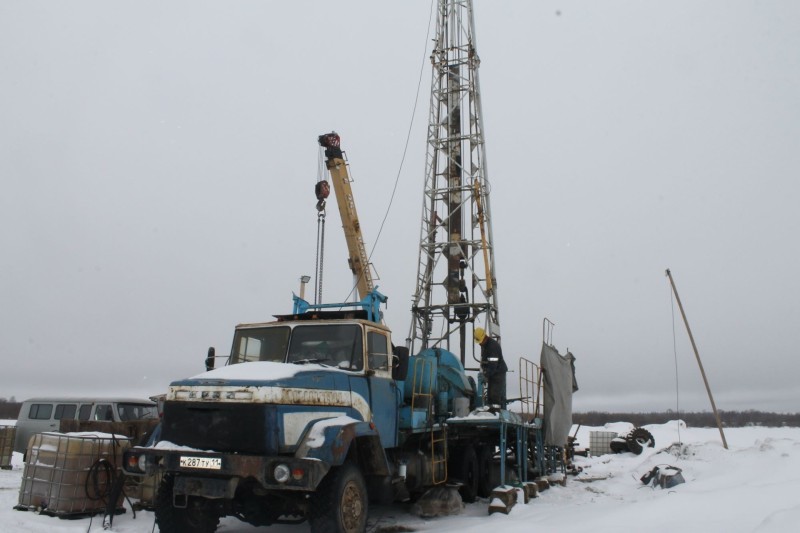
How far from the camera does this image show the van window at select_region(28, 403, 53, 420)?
16.1m

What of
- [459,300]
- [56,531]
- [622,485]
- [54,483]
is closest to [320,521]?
[56,531]

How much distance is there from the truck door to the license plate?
7.85 ft

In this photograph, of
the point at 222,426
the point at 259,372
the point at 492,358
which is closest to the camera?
the point at 222,426

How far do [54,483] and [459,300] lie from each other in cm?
1215

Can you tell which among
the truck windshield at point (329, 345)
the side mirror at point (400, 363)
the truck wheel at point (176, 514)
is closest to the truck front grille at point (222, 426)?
the truck wheel at point (176, 514)

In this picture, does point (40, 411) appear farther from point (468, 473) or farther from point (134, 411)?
point (468, 473)

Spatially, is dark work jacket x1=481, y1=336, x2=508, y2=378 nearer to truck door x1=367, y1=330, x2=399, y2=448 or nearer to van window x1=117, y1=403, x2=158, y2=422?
truck door x1=367, y1=330, x2=399, y2=448

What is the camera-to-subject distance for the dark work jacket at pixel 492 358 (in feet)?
40.3

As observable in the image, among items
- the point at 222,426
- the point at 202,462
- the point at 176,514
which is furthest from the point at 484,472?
the point at 202,462

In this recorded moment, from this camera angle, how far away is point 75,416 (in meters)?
15.2

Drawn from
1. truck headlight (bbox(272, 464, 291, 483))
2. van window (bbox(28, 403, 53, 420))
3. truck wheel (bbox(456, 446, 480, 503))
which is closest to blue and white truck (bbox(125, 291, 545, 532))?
truck headlight (bbox(272, 464, 291, 483))

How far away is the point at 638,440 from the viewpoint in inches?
957

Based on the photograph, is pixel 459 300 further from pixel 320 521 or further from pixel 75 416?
pixel 320 521

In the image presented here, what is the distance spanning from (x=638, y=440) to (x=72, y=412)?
1941 cm
